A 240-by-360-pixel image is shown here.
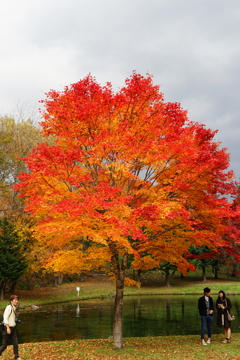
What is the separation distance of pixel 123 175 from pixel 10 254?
21875 mm

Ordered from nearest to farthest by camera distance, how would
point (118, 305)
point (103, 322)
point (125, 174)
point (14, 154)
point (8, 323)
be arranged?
point (8, 323) → point (125, 174) → point (118, 305) → point (103, 322) → point (14, 154)

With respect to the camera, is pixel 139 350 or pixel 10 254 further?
pixel 10 254

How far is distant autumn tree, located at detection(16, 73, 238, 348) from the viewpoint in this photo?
11.0 meters

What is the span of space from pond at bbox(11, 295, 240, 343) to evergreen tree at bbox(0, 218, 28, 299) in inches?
150

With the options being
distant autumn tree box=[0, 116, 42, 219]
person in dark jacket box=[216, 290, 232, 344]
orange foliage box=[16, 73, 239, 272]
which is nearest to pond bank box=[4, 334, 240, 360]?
person in dark jacket box=[216, 290, 232, 344]

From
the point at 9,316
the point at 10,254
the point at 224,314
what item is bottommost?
the point at 224,314

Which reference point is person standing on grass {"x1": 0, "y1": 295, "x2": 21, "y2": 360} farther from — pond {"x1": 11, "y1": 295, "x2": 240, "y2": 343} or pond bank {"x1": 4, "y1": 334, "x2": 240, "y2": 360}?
pond {"x1": 11, "y1": 295, "x2": 240, "y2": 343}

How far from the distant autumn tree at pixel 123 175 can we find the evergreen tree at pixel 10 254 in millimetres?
18785

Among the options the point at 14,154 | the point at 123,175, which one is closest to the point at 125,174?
the point at 123,175

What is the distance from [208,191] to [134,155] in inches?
157

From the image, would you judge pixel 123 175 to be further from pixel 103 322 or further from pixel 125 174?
pixel 103 322

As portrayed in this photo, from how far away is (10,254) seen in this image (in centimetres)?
3006

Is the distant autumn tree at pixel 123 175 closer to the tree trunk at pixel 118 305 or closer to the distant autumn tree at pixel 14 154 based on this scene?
the tree trunk at pixel 118 305

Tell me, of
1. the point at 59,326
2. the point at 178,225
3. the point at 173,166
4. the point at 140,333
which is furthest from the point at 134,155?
the point at 59,326
